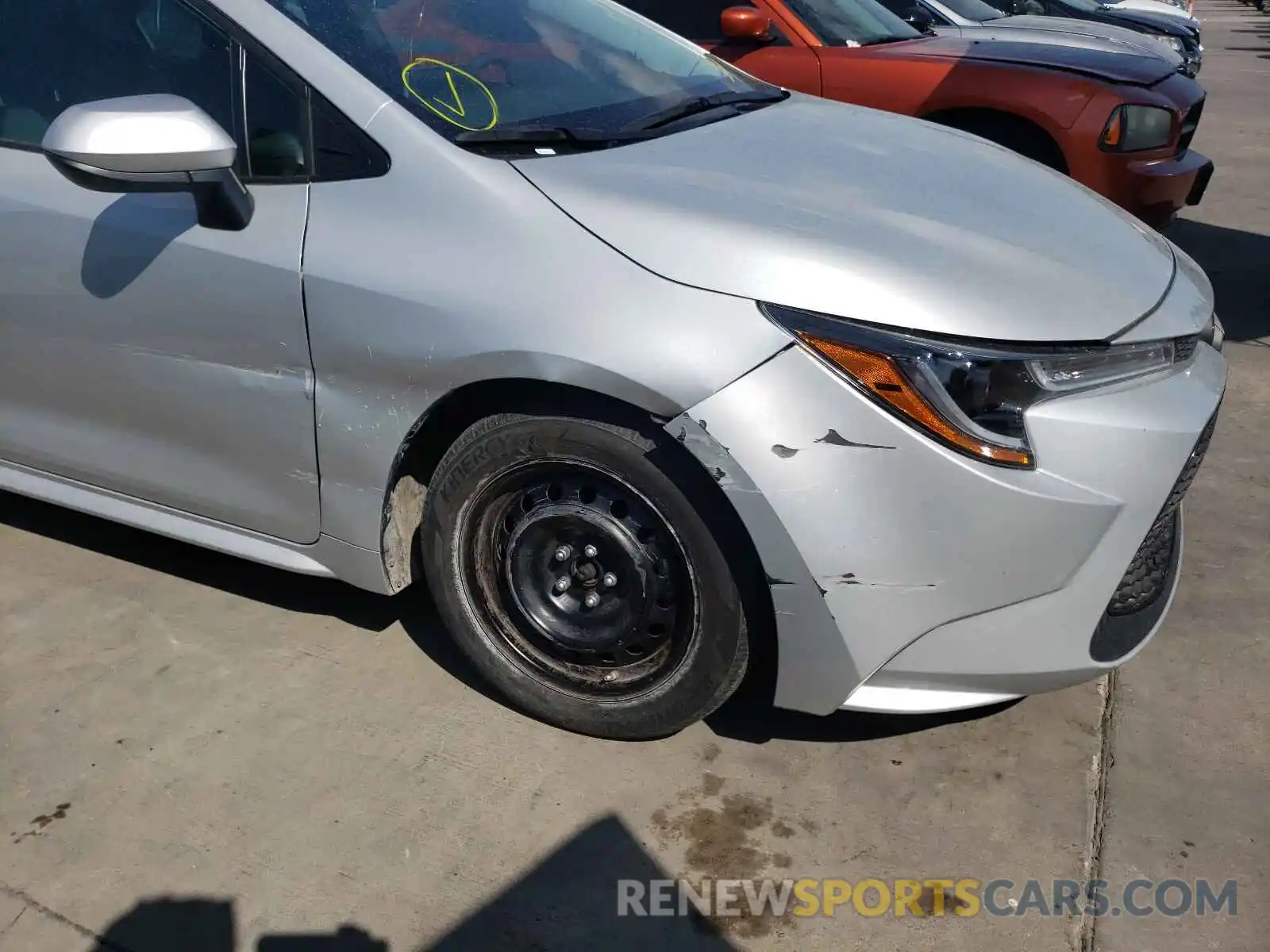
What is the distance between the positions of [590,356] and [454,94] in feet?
2.55

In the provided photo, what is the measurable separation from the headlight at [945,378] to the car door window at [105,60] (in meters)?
1.39

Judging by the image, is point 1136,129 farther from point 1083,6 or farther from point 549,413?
point 1083,6

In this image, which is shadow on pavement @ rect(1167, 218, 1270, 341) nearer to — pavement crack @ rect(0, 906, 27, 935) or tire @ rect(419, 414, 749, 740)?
tire @ rect(419, 414, 749, 740)

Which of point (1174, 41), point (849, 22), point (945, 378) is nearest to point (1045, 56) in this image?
point (849, 22)

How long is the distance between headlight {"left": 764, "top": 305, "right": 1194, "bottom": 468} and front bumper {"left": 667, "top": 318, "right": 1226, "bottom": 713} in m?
0.03

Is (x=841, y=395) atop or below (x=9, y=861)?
atop

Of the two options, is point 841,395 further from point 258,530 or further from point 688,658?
point 258,530

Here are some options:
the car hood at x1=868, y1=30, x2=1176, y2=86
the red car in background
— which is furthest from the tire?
the car hood at x1=868, y1=30, x2=1176, y2=86

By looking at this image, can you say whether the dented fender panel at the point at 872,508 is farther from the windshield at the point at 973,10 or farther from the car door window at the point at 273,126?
the windshield at the point at 973,10

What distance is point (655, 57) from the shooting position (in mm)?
3252

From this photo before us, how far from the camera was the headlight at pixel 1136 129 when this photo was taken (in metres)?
5.33

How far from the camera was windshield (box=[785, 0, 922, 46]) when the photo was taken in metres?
5.90

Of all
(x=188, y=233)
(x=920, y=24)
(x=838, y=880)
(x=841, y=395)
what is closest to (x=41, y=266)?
(x=188, y=233)

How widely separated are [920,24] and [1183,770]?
633cm
